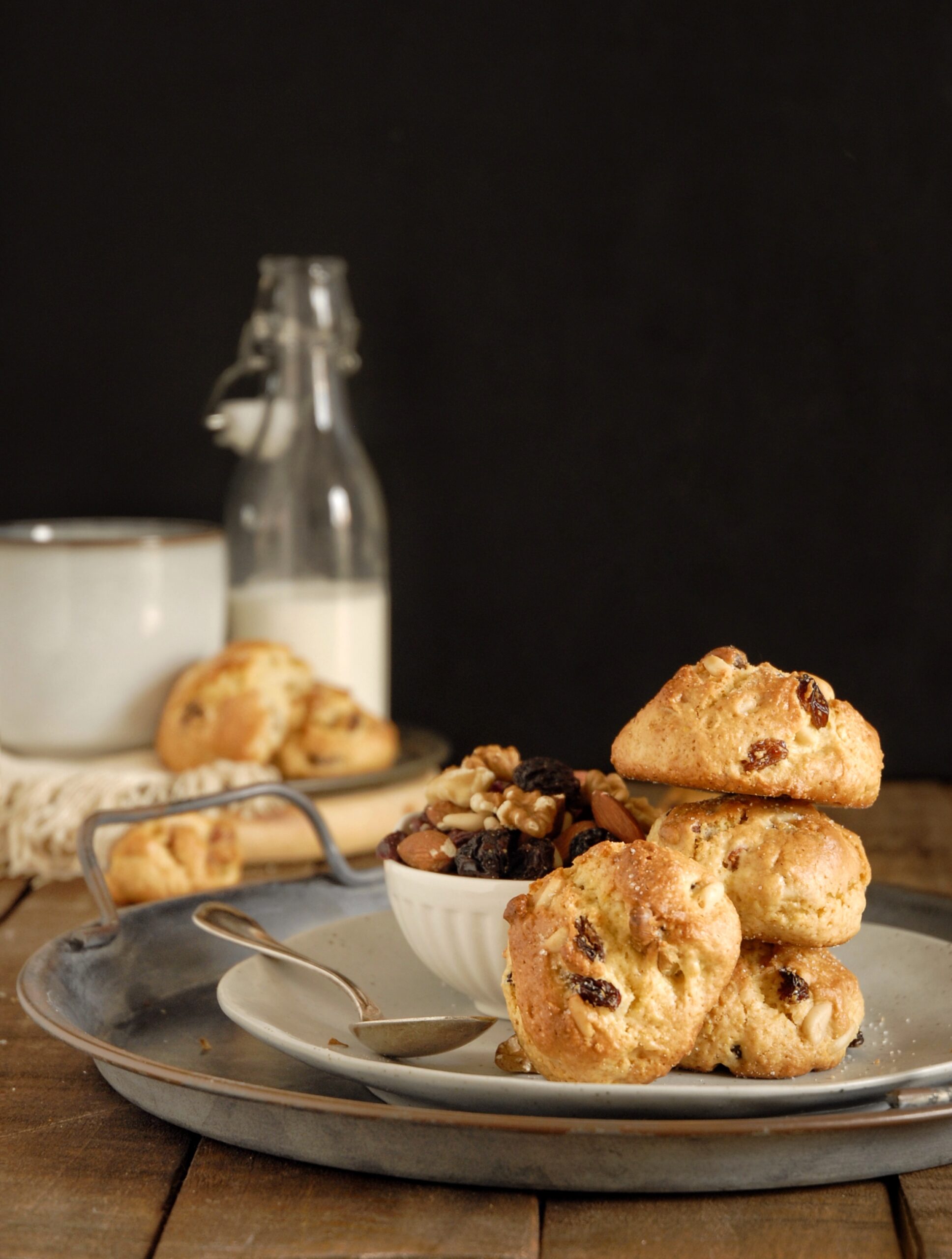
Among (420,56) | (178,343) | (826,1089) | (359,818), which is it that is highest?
(420,56)

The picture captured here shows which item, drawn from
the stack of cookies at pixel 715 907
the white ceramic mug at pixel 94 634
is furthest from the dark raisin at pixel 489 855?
the white ceramic mug at pixel 94 634

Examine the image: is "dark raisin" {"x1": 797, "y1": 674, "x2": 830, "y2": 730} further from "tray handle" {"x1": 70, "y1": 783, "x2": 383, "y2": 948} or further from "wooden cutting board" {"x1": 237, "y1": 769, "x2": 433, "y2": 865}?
"wooden cutting board" {"x1": 237, "y1": 769, "x2": 433, "y2": 865}

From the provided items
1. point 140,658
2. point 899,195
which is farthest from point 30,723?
point 899,195

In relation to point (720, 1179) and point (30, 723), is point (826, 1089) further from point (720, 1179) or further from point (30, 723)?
point (30, 723)

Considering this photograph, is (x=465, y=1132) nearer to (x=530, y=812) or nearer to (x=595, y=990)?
(x=595, y=990)

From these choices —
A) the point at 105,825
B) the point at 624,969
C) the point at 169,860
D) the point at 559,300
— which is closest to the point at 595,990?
the point at 624,969

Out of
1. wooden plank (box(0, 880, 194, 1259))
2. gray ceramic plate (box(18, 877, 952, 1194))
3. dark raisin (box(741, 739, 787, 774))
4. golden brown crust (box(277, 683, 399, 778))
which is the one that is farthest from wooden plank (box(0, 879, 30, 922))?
dark raisin (box(741, 739, 787, 774))
